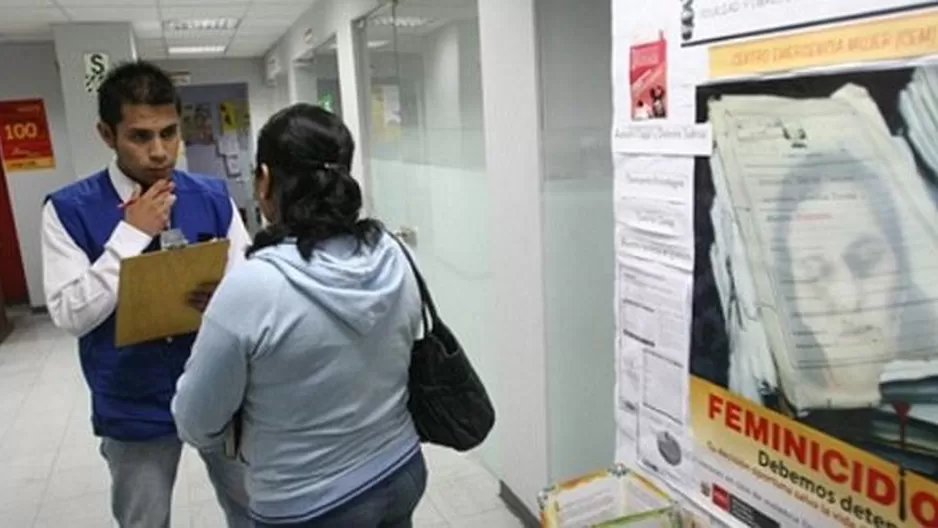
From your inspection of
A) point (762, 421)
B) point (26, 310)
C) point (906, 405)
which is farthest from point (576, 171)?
point (26, 310)

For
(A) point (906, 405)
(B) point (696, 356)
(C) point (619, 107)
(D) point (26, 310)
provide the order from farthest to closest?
(D) point (26, 310)
(C) point (619, 107)
(B) point (696, 356)
(A) point (906, 405)

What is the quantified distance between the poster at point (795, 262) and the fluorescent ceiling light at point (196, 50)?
8.87m

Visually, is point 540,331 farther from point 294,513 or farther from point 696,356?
→ point 294,513

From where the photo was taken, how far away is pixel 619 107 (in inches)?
68.5

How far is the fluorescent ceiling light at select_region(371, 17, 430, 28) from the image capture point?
11.9ft

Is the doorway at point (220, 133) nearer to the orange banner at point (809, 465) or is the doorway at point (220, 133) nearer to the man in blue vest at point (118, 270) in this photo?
the man in blue vest at point (118, 270)

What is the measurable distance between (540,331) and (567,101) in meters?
0.83

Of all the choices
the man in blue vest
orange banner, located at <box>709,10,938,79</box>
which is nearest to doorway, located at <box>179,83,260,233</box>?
the man in blue vest

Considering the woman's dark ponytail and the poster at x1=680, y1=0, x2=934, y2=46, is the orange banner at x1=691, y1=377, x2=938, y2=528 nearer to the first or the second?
the poster at x1=680, y1=0, x2=934, y2=46

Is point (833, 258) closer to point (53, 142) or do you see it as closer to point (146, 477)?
point (146, 477)

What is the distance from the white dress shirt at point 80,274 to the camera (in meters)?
1.60

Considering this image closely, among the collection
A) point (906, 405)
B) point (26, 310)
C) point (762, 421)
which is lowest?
point (26, 310)

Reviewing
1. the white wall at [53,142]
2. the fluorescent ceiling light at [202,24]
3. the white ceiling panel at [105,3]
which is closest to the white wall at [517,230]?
the white ceiling panel at [105,3]

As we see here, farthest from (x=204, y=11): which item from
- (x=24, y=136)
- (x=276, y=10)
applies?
(x=24, y=136)
